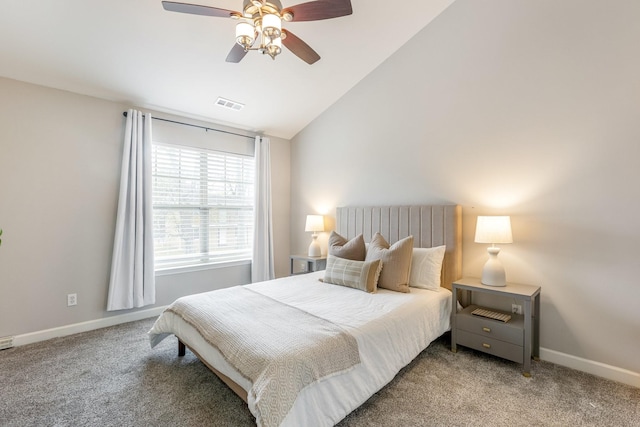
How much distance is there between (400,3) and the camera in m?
2.77

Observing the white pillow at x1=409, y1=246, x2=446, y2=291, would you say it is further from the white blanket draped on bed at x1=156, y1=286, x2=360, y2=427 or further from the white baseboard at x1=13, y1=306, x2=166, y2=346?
the white baseboard at x1=13, y1=306, x2=166, y2=346

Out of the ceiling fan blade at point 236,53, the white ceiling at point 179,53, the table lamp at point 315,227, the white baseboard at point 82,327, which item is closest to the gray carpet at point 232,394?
the white baseboard at point 82,327

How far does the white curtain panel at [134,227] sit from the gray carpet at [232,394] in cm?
78

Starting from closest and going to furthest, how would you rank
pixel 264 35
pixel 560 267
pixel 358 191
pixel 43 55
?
pixel 264 35, pixel 560 267, pixel 43 55, pixel 358 191

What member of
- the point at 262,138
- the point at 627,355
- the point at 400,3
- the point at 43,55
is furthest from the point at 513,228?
the point at 43,55

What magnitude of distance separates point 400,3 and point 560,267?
286 cm

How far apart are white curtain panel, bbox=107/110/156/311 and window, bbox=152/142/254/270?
0.23 meters

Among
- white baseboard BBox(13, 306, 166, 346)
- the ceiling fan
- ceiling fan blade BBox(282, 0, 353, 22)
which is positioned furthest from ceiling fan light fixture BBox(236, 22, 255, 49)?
white baseboard BBox(13, 306, 166, 346)

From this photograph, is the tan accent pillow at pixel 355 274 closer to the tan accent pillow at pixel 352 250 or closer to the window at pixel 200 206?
the tan accent pillow at pixel 352 250

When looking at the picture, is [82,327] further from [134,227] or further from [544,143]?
[544,143]

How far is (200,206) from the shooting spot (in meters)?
4.05

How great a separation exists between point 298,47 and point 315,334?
82.0 inches

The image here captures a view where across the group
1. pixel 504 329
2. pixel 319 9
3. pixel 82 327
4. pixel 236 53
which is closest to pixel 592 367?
pixel 504 329

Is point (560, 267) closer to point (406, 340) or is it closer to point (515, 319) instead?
point (515, 319)
